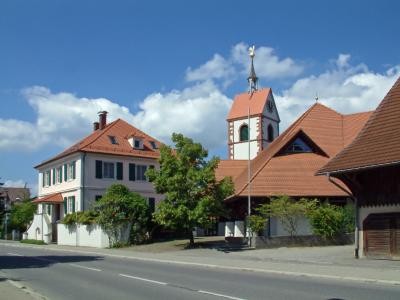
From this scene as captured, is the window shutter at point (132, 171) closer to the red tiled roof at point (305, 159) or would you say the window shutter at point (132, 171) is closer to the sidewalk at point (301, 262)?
the red tiled roof at point (305, 159)

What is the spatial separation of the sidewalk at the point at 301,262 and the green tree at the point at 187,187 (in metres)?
1.85

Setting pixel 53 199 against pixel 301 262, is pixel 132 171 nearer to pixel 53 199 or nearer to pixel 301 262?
pixel 53 199

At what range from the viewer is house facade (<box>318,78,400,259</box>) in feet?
74.2

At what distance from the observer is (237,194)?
3556 cm

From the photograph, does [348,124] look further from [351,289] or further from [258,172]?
[351,289]

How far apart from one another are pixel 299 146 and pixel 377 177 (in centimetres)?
1819

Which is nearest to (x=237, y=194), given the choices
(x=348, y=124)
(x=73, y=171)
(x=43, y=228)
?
(x=348, y=124)

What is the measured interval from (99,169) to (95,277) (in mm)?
33293

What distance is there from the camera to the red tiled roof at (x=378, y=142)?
22409mm

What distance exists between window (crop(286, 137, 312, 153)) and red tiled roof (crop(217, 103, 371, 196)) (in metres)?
0.45

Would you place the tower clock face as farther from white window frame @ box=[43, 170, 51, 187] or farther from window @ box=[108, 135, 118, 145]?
white window frame @ box=[43, 170, 51, 187]

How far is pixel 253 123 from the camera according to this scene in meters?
72.2

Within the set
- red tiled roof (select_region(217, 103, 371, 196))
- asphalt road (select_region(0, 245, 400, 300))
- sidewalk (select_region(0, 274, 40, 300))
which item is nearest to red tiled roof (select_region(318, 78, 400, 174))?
asphalt road (select_region(0, 245, 400, 300))

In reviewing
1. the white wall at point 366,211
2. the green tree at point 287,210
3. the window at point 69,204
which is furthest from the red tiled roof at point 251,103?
the white wall at point 366,211
